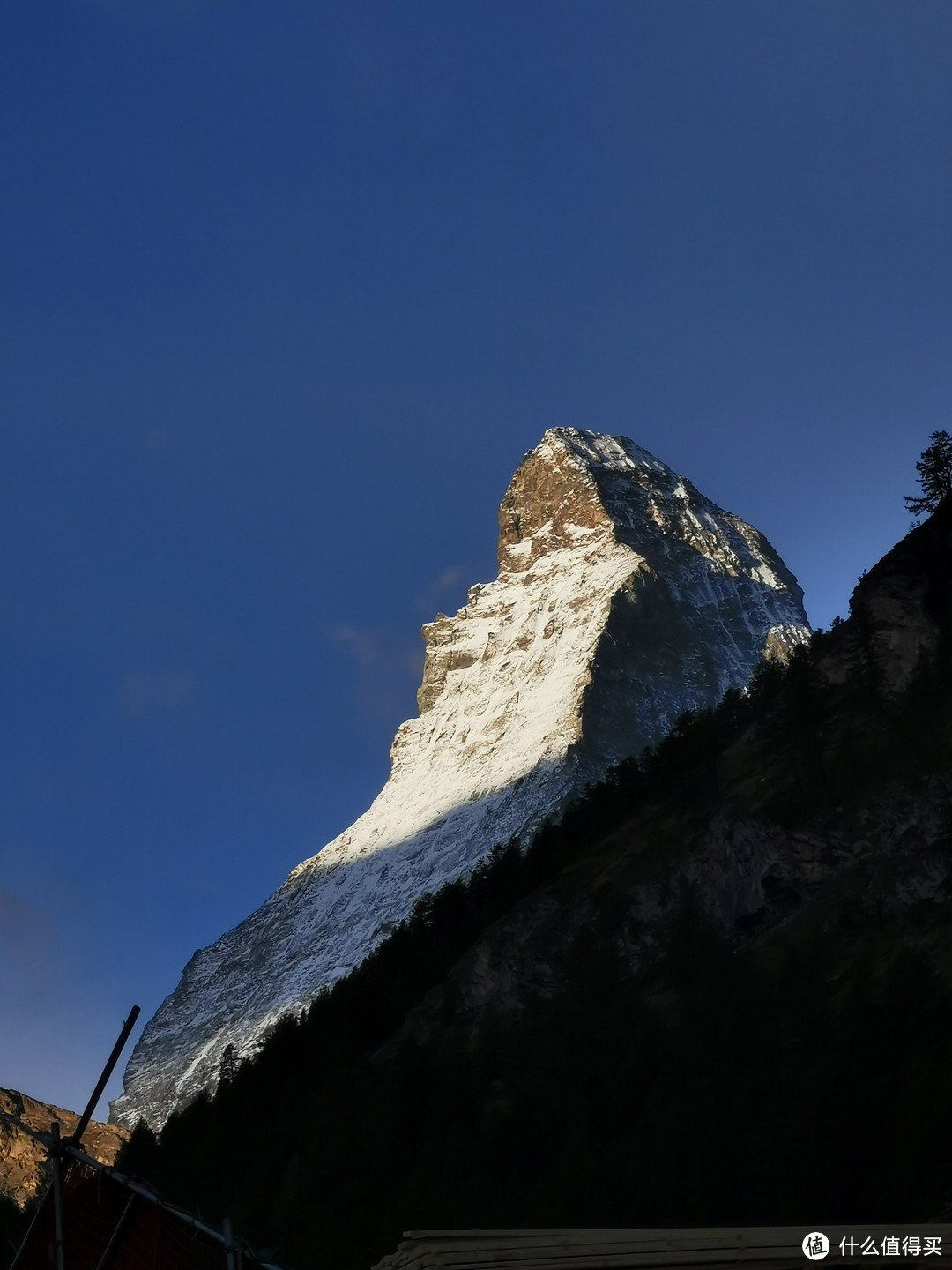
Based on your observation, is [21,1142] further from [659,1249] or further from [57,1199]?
[659,1249]

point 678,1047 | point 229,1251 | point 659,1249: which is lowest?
point 229,1251

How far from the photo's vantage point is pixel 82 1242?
16.0 metres

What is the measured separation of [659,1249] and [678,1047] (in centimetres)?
4061

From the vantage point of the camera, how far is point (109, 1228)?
1524 cm

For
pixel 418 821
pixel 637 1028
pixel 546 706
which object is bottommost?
pixel 637 1028

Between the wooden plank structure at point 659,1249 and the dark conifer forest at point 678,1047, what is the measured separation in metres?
22.8

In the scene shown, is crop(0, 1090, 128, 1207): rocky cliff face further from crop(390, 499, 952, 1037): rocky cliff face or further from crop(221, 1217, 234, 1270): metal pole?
crop(221, 1217, 234, 1270): metal pole

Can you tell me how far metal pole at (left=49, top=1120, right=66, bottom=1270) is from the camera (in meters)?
15.5

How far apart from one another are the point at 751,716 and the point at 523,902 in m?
17.4

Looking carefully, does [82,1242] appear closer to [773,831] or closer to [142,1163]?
[773,831]

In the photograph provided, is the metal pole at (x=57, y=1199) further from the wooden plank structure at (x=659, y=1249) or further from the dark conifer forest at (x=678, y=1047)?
the dark conifer forest at (x=678, y=1047)

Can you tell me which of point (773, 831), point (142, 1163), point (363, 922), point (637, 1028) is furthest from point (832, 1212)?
point (363, 922)

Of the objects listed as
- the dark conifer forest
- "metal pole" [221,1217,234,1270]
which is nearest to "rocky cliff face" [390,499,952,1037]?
the dark conifer forest

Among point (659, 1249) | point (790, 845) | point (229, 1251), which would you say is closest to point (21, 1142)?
point (790, 845)
